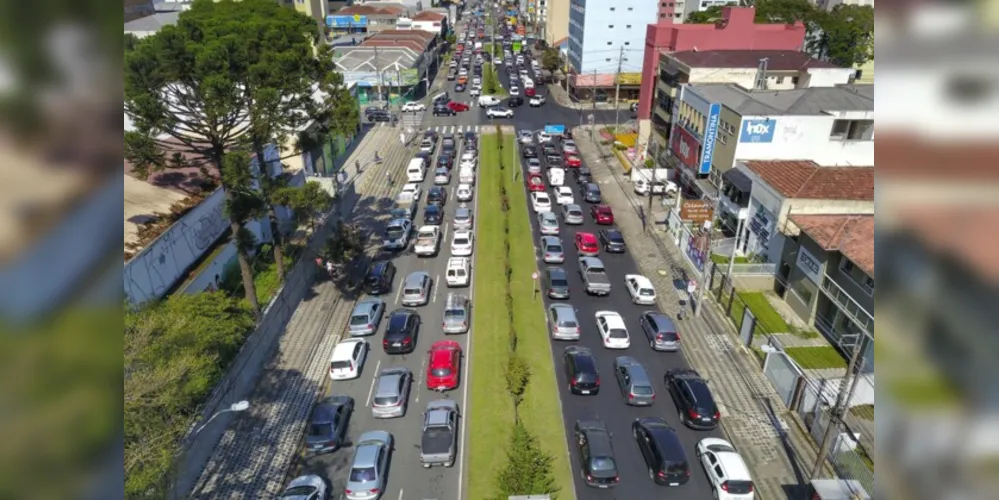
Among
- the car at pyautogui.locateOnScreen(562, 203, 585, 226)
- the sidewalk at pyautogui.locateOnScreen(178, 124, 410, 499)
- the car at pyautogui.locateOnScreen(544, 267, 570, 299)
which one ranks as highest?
the car at pyautogui.locateOnScreen(562, 203, 585, 226)

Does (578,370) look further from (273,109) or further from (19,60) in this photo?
(19,60)

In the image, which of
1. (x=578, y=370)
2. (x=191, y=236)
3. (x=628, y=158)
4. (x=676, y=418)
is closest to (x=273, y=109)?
(x=191, y=236)

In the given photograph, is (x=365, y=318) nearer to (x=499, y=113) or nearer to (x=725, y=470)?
(x=725, y=470)

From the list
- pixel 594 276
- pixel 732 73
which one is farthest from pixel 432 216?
pixel 732 73

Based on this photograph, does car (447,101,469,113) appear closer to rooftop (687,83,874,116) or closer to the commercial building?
the commercial building

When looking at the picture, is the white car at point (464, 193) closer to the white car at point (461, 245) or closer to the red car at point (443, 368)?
the white car at point (461, 245)

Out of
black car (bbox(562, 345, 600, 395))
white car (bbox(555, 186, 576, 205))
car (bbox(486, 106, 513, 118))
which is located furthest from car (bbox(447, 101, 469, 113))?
black car (bbox(562, 345, 600, 395))
